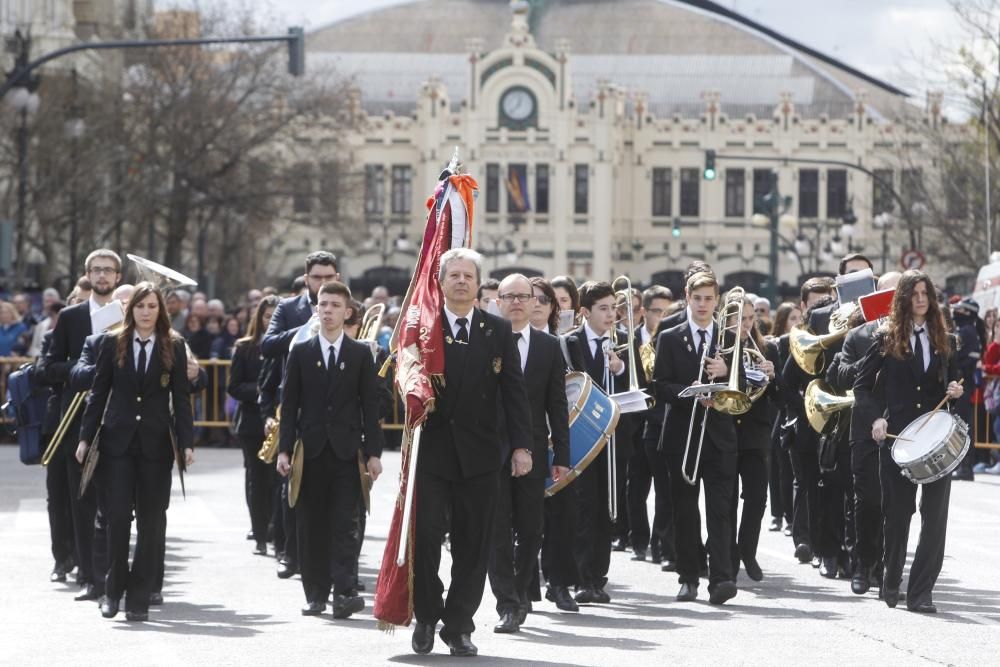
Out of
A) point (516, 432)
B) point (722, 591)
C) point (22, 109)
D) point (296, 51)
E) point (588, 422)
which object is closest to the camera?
point (516, 432)

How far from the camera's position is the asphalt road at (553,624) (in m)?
9.91

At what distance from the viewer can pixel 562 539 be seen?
12.0 meters

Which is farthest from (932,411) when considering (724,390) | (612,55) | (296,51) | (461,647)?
(612,55)

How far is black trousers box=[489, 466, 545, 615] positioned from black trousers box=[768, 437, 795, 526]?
15.8ft

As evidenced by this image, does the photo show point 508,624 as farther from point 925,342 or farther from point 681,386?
point 925,342

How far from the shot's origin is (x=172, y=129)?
4778 centimetres

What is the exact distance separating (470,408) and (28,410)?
15.0 ft

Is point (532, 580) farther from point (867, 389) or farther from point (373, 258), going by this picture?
point (373, 258)

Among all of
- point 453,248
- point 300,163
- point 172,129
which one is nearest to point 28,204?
point 172,129

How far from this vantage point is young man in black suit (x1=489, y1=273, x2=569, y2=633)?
10953mm

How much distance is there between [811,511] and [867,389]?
90.9 inches

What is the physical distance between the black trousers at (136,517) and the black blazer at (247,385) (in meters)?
3.31

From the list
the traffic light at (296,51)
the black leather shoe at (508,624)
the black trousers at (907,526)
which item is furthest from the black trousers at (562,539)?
the traffic light at (296,51)

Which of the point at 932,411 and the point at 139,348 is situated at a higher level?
the point at 139,348
